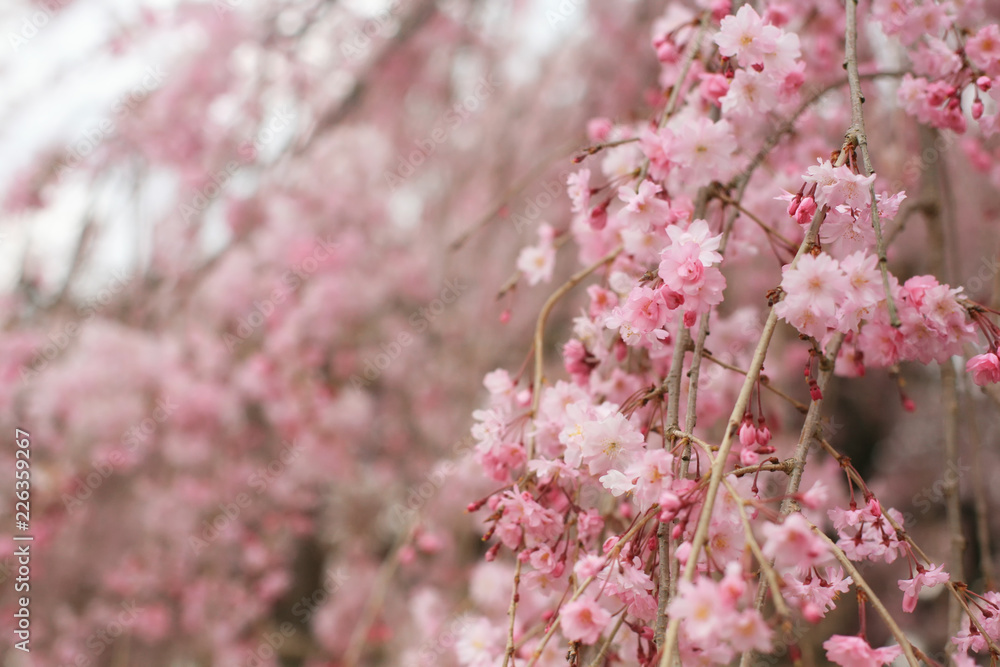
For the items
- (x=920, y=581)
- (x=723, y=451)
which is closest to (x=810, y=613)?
(x=723, y=451)

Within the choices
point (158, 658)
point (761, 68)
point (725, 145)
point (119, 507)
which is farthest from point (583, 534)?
point (158, 658)

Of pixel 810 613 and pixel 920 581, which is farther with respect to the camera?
pixel 920 581

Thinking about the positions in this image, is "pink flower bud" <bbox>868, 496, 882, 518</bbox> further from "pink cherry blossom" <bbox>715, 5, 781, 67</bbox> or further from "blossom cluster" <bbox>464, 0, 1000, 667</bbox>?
"pink cherry blossom" <bbox>715, 5, 781, 67</bbox>

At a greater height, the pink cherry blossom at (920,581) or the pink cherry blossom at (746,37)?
the pink cherry blossom at (746,37)

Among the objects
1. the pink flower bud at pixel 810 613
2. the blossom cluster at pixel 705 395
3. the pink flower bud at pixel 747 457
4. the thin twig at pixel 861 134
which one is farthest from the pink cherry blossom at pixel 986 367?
the pink flower bud at pixel 810 613

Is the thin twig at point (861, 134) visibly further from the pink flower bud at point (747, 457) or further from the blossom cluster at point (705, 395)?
the pink flower bud at point (747, 457)

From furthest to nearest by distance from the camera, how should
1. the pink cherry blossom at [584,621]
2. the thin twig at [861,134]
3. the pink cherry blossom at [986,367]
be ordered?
the pink cherry blossom at [986,367], the pink cherry blossom at [584,621], the thin twig at [861,134]

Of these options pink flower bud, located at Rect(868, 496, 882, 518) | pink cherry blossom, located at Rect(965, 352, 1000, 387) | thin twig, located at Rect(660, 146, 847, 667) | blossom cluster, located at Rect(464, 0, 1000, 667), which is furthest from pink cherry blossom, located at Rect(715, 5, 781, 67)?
pink flower bud, located at Rect(868, 496, 882, 518)

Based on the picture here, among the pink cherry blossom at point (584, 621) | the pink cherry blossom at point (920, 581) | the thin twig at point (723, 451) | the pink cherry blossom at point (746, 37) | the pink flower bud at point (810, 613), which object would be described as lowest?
the pink cherry blossom at point (920, 581)

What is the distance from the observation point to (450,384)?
4199 mm

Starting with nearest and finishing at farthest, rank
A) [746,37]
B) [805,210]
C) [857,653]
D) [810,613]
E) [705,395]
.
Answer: [810,613]
[857,653]
[805,210]
[746,37]
[705,395]

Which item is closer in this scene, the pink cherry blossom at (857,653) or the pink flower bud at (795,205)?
the pink cherry blossom at (857,653)

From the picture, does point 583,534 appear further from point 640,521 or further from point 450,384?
point 450,384

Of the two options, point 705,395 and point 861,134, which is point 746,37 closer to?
point 861,134
